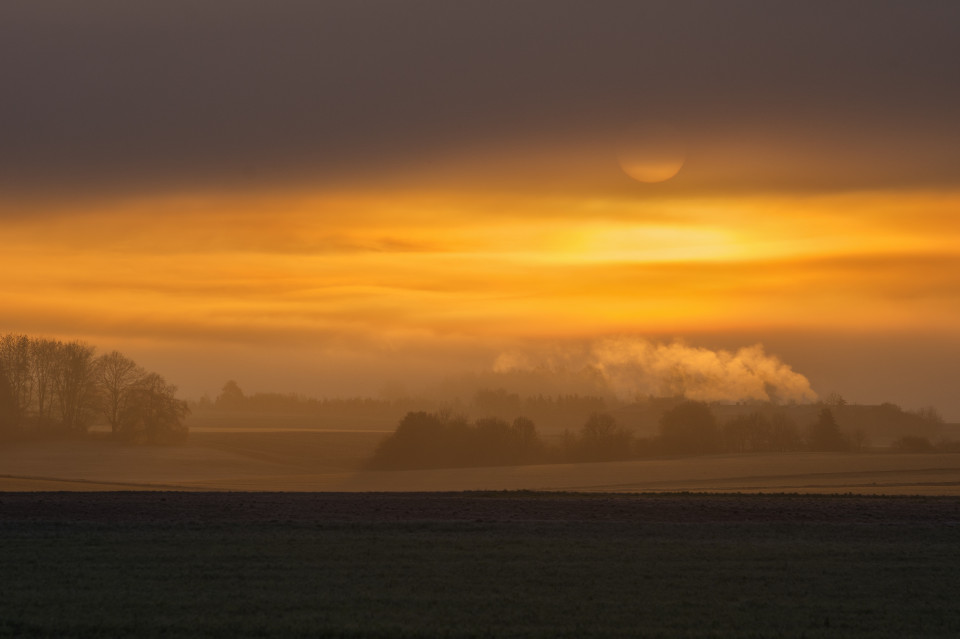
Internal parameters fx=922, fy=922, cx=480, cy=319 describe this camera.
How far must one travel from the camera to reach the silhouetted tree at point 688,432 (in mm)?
104875

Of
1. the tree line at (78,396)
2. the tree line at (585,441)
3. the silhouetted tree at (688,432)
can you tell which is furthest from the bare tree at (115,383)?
the silhouetted tree at (688,432)

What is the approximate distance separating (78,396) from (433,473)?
1686 inches

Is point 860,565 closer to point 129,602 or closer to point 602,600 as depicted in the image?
point 602,600

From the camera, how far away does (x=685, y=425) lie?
10712 centimetres

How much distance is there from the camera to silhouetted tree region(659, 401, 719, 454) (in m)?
105

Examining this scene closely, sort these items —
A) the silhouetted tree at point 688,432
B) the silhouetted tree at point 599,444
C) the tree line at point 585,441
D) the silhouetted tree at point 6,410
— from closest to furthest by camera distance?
the tree line at point 585,441, the silhouetted tree at point 6,410, the silhouetted tree at point 599,444, the silhouetted tree at point 688,432

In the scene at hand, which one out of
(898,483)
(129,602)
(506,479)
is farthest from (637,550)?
(506,479)

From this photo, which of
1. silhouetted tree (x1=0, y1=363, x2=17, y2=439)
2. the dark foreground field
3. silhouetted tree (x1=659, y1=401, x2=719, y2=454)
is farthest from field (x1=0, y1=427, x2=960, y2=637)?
silhouetted tree (x1=0, y1=363, x2=17, y2=439)

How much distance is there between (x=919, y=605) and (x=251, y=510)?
842 inches

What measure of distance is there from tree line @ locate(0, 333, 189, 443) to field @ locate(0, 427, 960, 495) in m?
2.95

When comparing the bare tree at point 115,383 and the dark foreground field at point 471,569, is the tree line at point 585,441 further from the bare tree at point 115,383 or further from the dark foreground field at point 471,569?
the dark foreground field at point 471,569

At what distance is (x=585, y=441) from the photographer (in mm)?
99875

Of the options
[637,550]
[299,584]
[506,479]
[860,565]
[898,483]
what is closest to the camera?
[299,584]

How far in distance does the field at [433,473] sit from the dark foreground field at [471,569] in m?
26.3
